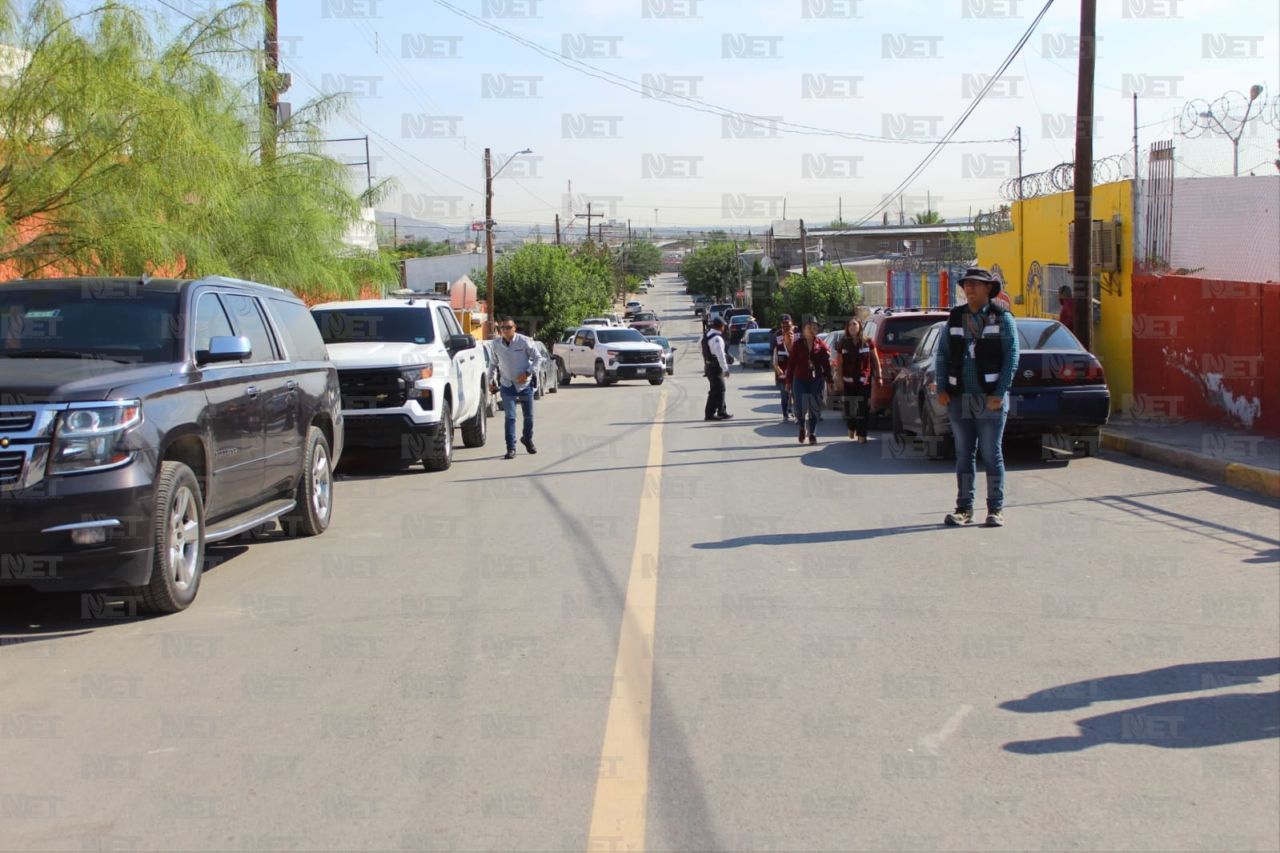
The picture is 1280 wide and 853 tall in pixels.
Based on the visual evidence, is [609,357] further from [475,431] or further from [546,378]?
[475,431]

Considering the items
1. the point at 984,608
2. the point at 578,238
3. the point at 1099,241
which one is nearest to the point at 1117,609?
the point at 984,608

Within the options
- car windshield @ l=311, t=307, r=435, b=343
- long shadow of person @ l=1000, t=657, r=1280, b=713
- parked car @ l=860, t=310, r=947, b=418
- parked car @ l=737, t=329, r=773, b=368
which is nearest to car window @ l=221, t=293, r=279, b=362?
long shadow of person @ l=1000, t=657, r=1280, b=713

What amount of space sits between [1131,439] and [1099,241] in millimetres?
6513

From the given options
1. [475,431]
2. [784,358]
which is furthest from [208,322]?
[784,358]

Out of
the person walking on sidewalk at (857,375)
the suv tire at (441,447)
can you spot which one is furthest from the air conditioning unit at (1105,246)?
the suv tire at (441,447)

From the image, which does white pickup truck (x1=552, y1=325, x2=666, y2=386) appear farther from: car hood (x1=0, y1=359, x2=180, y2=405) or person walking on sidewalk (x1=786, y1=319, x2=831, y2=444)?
car hood (x1=0, y1=359, x2=180, y2=405)

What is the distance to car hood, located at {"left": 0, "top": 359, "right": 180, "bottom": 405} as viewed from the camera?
21.9 ft

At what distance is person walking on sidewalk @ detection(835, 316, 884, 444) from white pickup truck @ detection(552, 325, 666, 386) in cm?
2027

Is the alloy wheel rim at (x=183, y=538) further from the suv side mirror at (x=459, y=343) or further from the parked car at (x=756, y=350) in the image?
the parked car at (x=756, y=350)

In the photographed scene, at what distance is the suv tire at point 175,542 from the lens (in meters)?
7.04

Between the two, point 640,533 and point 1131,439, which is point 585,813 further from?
point 1131,439

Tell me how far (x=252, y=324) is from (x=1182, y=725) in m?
6.84

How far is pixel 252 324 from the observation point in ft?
30.5

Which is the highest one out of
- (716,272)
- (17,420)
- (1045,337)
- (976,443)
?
(716,272)
